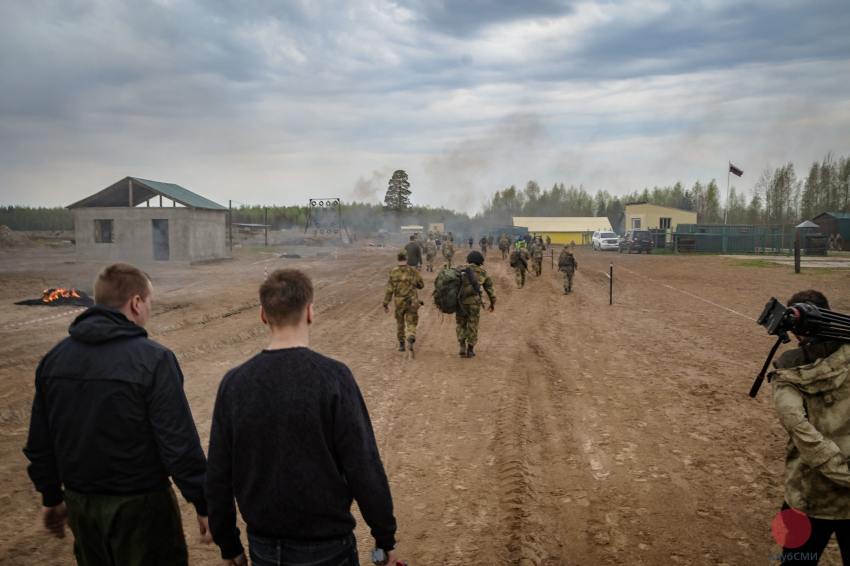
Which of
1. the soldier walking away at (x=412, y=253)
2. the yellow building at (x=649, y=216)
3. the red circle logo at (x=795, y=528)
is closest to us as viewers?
the red circle logo at (x=795, y=528)

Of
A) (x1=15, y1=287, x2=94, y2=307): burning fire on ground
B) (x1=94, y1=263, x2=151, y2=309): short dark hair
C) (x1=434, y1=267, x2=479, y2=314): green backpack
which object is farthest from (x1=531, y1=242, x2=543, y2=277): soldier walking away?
(x1=94, y1=263, x2=151, y2=309): short dark hair

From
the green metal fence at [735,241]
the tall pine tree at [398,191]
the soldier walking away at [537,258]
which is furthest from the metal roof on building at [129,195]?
the tall pine tree at [398,191]

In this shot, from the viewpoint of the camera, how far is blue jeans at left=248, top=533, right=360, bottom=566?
2.35 m

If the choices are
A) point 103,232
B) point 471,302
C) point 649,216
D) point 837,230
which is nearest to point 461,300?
point 471,302

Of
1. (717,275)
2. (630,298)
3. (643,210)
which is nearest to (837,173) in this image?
(643,210)

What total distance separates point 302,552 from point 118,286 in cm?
153

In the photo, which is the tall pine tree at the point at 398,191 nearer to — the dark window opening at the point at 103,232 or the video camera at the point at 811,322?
the dark window opening at the point at 103,232

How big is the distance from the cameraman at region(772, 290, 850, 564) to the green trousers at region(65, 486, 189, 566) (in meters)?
3.07

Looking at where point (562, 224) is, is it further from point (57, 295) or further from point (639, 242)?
point (57, 295)

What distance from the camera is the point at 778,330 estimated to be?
3.21m

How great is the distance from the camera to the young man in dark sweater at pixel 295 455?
2.33m

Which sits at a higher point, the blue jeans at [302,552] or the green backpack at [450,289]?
the green backpack at [450,289]

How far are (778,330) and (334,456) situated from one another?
2.39 m

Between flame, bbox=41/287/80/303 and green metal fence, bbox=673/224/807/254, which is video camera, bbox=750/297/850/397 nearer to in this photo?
flame, bbox=41/287/80/303
